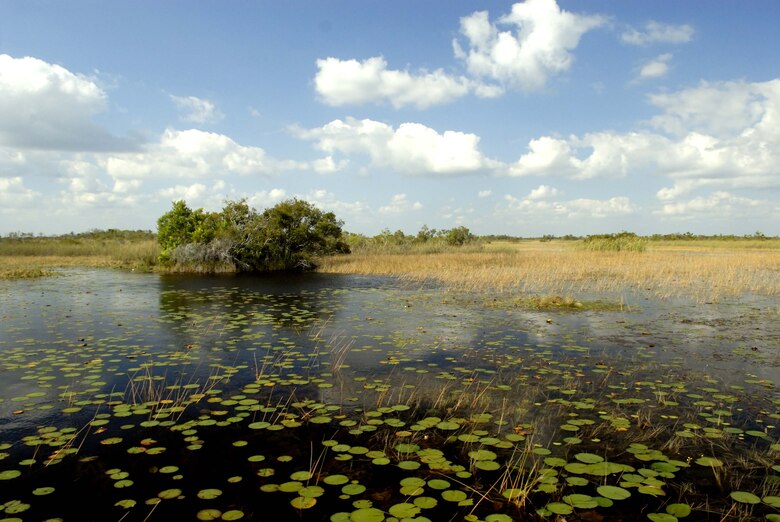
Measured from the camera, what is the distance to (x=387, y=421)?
5.39m

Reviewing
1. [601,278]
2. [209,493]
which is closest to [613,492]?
[209,493]

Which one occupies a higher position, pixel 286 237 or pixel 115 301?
pixel 286 237

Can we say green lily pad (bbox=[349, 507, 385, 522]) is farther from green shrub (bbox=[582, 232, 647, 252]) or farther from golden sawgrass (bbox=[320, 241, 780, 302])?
green shrub (bbox=[582, 232, 647, 252])

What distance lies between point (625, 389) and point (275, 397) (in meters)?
4.74

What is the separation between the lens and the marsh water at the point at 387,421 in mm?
3814

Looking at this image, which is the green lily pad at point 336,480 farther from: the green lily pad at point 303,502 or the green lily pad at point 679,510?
the green lily pad at point 679,510

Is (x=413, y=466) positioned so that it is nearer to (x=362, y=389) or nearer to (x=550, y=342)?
(x=362, y=389)

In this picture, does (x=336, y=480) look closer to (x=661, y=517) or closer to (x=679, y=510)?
(x=661, y=517)

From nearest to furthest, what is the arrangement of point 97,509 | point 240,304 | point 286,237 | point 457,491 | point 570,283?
point 97,509 → point 457,491 → point 240,304 → point 570,283 → point 286,237

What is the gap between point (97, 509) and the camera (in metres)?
3.62

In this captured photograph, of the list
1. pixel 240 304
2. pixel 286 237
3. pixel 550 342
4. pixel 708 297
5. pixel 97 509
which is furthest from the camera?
pixel 286 237

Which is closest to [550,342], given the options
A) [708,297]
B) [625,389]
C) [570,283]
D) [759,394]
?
[625,389]

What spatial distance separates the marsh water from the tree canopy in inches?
649

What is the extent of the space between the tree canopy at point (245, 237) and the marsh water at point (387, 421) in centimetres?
1649
